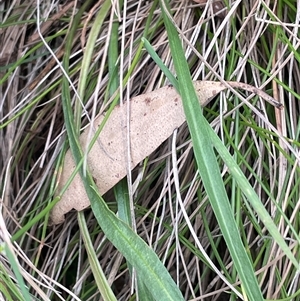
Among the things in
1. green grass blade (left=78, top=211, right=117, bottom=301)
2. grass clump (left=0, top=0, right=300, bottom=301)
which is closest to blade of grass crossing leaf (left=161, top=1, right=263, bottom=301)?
grass clump (left=0, top=0, right=300, bottom=301)

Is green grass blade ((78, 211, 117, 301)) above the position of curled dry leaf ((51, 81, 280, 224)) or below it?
below

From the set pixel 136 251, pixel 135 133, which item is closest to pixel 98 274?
pixel 136 251

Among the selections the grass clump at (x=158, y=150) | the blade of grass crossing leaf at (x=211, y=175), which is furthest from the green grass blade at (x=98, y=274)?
the blade of grass crossing leaf at (x=211, y=175)

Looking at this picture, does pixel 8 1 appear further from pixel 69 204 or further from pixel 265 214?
pixel 265 214

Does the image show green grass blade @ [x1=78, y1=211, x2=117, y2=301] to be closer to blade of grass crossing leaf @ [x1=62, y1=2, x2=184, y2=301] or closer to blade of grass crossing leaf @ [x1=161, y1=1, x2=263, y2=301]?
blade of grass crossing leaf @ [x1=62, y1=2, x2=184, y2=301]

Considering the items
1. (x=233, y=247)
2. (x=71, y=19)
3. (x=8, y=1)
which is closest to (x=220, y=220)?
(x=233, y=247)

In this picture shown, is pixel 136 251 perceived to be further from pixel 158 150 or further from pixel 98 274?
pixel 158 150

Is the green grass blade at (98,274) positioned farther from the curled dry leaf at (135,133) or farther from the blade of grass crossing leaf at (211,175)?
the blade of grass crossing leaf at (211,175)

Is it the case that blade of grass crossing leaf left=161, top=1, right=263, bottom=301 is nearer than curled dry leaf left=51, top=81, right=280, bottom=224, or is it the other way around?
blade of grass crossing leaf left=161, top=1, right=263, bottom=301
